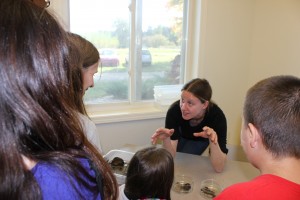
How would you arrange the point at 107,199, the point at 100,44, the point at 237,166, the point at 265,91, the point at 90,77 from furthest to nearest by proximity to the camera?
the point at 100,44 < the point at 237,166 < the point at 90,77 < the point at 265,91 < the point at 107,199

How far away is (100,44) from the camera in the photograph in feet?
7.56

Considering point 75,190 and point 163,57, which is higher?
point 163,57

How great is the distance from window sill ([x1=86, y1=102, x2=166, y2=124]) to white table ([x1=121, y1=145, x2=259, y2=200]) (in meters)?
0.79

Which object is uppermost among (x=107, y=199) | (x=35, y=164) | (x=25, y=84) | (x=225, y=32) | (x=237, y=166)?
(x=225, y=32)

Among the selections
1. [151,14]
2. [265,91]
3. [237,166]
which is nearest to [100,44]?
[151,14]

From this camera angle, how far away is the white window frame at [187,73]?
231 centimetres

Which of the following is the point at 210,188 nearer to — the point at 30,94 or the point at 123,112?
the point at 30,94

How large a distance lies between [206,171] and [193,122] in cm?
47

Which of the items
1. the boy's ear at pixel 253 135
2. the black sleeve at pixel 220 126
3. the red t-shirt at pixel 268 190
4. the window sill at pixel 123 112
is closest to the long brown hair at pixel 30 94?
the red t-shirt at pixel 268 190

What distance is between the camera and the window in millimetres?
2261

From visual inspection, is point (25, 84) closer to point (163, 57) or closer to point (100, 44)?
point (100, 44)

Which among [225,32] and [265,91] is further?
[225,32]

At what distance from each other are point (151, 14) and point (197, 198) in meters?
1.76

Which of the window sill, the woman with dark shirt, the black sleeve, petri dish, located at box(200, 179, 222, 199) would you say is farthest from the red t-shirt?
the window sill
